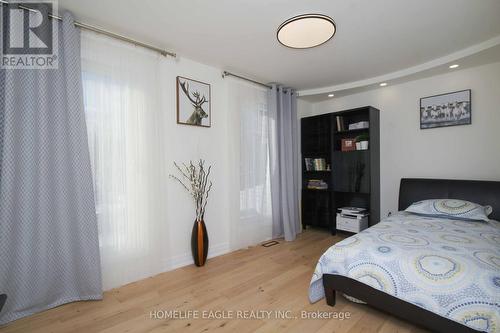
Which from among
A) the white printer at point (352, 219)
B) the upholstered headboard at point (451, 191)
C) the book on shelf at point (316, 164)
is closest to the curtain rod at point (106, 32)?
the book on shelf at point (316, 164)

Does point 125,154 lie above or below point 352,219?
above

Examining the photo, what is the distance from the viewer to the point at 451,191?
276 centimetres

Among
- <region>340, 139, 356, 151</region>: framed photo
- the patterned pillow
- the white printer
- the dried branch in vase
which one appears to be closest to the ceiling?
<region>340, 139, 356, 151</region>: framed photo

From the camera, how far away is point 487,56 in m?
2.51

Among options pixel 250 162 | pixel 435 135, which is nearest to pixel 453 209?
pixel 435 135

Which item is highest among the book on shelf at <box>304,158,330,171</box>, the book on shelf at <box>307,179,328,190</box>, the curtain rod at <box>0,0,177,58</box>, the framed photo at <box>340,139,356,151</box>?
the curtain rod at <box>0,0,177,58</box>

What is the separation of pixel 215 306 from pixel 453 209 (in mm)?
2684

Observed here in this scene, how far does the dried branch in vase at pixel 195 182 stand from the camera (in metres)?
2.68

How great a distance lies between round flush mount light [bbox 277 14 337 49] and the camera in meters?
1.80

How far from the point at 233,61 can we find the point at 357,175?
8.12ft

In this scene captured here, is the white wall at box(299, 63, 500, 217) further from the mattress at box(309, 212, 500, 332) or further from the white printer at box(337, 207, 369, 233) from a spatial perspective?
the mattress at box(309, 212, 500, 332)

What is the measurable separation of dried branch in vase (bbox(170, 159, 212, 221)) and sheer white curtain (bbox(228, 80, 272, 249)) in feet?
1.62

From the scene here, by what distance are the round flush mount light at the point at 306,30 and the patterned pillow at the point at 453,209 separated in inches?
88.0

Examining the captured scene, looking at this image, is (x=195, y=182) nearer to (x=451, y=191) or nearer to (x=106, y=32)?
(x=106, y=32)
